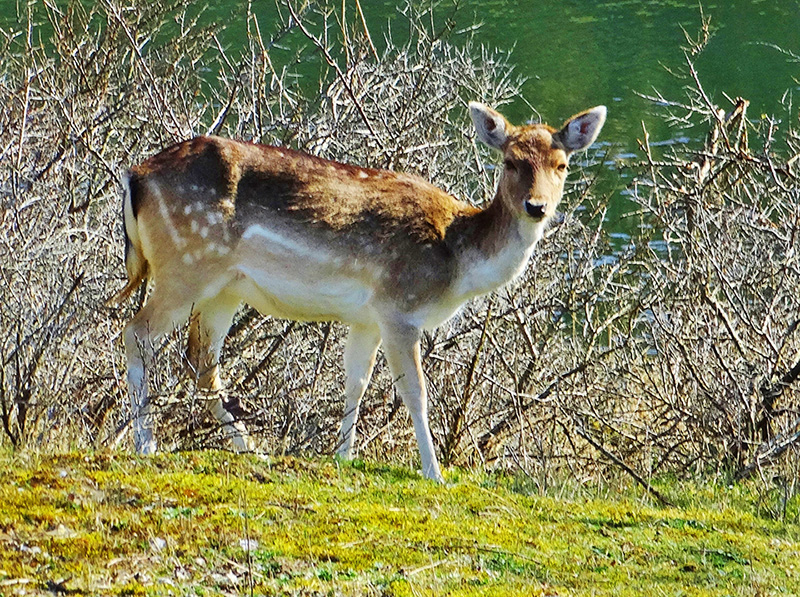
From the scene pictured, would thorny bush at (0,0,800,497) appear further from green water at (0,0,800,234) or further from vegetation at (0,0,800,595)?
green water at (0,0,800,234)

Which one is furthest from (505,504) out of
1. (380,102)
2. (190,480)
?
(380,102)

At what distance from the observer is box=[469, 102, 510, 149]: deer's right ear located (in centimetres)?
877

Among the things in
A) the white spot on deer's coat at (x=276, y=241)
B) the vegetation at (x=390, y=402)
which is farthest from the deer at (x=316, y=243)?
the vegetation at (x=390, y=402)

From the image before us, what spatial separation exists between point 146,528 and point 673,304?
661 cm

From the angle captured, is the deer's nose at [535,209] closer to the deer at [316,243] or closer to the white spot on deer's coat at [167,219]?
the deer at [316,243]

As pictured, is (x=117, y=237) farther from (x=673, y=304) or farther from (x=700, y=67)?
(x=700, y=67)

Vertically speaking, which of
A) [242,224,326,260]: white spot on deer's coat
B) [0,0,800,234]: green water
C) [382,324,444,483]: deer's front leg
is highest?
[0,0,800,234]: green water

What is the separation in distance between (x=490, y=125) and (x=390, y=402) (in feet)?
11.4

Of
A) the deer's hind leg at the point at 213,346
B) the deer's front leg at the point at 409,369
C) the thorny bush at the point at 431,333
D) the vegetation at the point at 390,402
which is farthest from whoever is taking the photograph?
the thorny bush at the point at 431,333

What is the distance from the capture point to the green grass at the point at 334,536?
5.57m

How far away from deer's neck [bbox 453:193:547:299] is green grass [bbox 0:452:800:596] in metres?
1.40

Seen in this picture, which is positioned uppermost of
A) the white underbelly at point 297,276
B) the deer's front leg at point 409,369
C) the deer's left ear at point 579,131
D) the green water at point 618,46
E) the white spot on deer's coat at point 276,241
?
the green water at point 618,46

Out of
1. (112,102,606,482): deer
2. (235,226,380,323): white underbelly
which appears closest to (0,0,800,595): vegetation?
(112,102,606,482): deer

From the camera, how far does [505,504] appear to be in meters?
7.45
